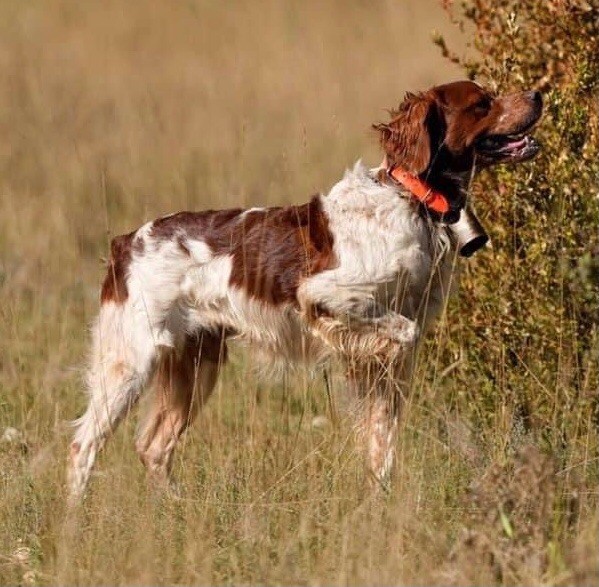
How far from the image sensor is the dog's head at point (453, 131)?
5.24 metres

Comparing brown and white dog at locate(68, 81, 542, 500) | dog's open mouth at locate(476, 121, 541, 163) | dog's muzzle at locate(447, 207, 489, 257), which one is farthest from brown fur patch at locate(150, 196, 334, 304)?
dog's open mouth at locate(476, 121, 541, 163)

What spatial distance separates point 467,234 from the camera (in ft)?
17.5

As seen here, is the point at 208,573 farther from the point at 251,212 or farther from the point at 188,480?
the point at 251,212

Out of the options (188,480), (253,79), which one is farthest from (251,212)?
(253,79)

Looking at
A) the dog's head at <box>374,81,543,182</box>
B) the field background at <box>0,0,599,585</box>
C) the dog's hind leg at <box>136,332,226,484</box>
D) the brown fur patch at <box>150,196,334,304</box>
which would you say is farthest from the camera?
the dog's hind leg at <box>136,332,226,484</box>

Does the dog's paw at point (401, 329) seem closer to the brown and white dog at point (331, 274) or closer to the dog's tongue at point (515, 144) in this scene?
the brown and white dog at point (331, 274)

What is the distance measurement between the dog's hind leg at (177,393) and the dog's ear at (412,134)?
100cm

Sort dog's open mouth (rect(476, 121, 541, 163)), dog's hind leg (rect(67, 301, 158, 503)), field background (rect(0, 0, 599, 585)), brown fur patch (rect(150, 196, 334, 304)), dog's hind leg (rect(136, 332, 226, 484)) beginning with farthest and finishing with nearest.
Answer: dog's hind leg (rect(136, 332, 226, 484)), dog's hind leg (rect(67, 301, 158, 503)), brown fur patch (rect(150, 196, 334, 304)), dog's open mouth (rect(476, 121, 541, 163)), field background (rect(0, 0, 599, 585))

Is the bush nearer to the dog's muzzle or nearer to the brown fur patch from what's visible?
the dog's muzzle

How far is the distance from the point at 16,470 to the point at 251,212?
1.27 meters

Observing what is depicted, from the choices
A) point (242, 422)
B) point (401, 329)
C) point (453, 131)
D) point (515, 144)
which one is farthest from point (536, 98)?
point (242, 422)

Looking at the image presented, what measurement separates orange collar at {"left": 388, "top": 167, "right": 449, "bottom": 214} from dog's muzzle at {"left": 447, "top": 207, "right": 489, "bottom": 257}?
3.1 inches

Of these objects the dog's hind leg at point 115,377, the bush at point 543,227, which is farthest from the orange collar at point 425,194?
the dog's hind leg at point 115,377

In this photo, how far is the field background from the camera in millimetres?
4145
